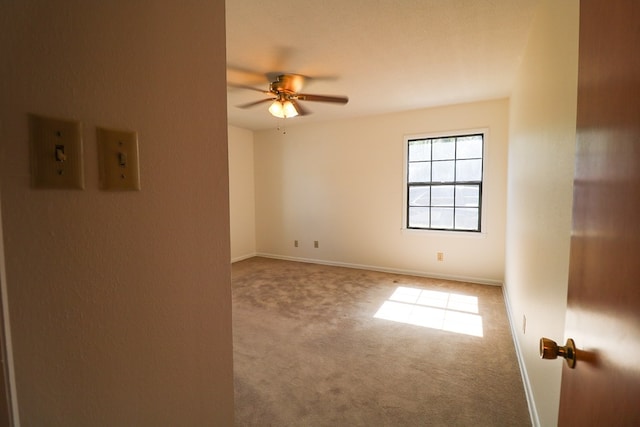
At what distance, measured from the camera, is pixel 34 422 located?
18.9 inches

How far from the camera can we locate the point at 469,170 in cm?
395

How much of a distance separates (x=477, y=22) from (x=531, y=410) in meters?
2.45

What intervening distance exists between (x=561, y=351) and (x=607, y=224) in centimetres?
35

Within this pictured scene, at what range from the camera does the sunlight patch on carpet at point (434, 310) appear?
8.98ft

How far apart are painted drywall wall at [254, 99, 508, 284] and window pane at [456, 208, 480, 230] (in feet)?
0.41

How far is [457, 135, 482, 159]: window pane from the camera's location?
3.87 metres

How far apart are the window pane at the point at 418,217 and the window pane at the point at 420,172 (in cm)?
44

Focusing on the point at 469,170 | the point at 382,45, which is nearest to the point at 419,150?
the point at 469,170

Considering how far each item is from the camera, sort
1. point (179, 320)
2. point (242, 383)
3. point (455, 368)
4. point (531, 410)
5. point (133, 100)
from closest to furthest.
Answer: point (133, 100)
point (179, 320)
point (531, 410)
point (242, 383)
point (455, 368)

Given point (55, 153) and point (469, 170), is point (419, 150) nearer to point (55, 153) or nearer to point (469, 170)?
point (469, 170)

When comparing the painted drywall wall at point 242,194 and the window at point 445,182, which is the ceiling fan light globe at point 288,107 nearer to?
the window at point 445,182

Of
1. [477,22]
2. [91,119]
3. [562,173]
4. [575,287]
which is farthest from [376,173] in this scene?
[91,119]

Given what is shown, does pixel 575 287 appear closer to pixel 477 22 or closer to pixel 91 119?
pixel 91 119

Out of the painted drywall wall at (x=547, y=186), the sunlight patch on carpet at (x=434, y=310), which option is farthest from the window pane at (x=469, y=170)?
the painted drywall wall at (x=547, y=186)
